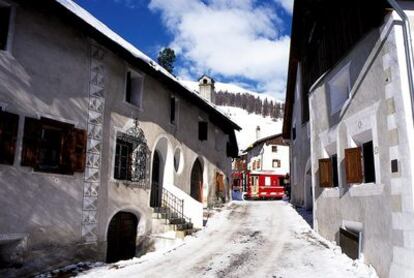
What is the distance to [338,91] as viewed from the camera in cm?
1286

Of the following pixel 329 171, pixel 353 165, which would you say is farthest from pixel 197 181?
pixel 353 165

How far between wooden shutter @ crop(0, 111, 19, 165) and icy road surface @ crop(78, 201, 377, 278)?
145 inches

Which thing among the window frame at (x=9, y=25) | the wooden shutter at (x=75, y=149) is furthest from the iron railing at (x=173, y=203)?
the window frame at (x=9, y=25)

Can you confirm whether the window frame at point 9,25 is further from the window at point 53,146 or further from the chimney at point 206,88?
the chimney at point 206,88

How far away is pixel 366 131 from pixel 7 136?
29.6ft

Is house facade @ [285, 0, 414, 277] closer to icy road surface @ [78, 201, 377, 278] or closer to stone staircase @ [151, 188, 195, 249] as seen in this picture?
icy road surface @ [78, 201, 377, 278]

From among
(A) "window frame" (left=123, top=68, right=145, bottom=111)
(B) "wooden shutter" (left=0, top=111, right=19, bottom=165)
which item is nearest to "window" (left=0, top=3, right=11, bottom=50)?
(B) "wooden shutter" (left=0, top=111, right=19, bottom=165)

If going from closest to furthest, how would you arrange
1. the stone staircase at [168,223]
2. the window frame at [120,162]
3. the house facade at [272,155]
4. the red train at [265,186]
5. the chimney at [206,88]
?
the window frame at [120,162]
the stone staircase at [168,223]
the chimney at [206,88]
the red train at [265,186]
the house facade at [272,155]

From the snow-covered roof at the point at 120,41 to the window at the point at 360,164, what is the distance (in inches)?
323

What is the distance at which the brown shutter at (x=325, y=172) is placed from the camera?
12.8 m

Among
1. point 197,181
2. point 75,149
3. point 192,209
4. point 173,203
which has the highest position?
point 75,149

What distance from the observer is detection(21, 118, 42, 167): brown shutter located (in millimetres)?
10389

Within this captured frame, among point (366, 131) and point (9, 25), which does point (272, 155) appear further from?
point (9, 25)

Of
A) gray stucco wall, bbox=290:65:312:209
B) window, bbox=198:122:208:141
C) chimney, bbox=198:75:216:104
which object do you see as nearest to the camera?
gray stucco wall, bbox=290:65:312:209
